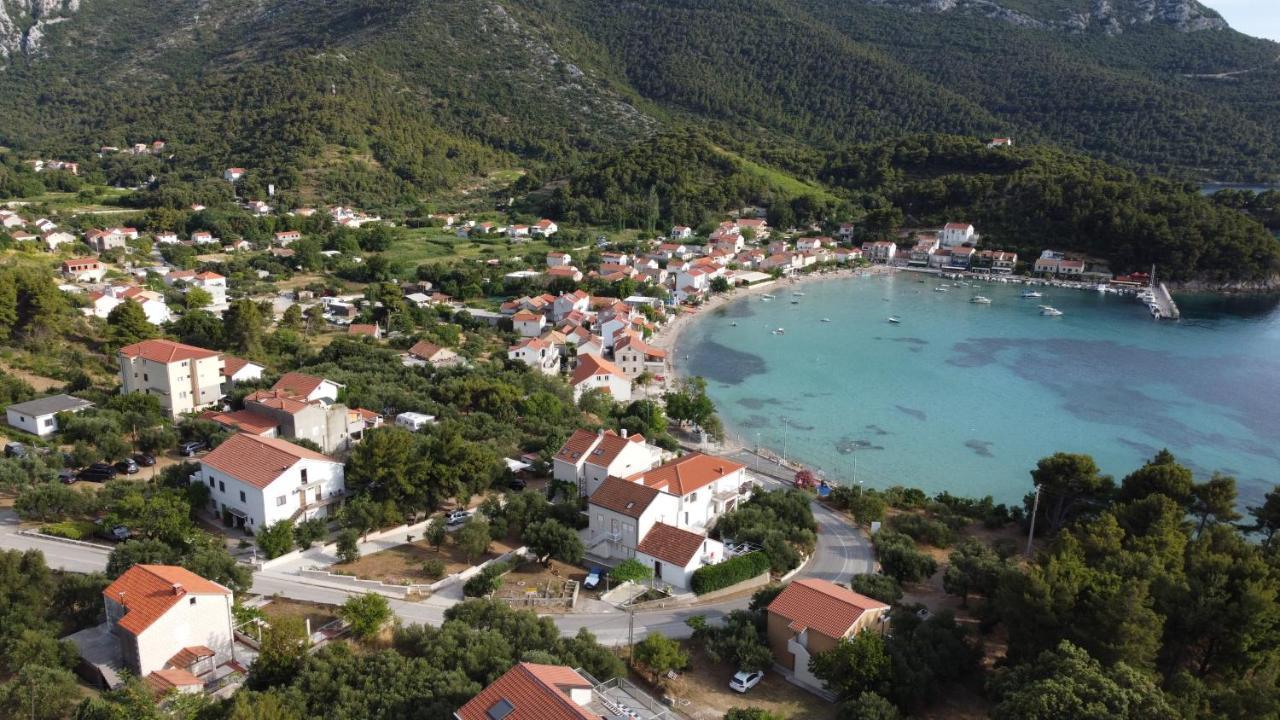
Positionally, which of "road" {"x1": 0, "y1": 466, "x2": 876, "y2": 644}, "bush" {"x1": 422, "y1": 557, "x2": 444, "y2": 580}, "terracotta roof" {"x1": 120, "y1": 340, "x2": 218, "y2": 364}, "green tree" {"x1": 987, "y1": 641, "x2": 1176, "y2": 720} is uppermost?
"green tree" {"x1": 987, "y1": 641, "x2": 1176, "y2": 720}

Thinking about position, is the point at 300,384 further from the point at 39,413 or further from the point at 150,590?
the point at 150,590

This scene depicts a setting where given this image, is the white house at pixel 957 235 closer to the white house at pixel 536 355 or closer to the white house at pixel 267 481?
the white house at pixel 536 355

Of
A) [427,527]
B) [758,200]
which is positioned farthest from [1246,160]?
[427,527]

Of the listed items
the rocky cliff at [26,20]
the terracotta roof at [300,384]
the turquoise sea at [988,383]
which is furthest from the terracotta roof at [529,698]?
the rocky cliff at [26,20]

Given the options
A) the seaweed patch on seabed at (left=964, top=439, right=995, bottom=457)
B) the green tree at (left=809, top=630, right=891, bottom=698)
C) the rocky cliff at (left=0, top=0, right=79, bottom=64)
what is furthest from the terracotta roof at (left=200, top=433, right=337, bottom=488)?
the rocky cliff at (left=0, top=0, right=79, bottom=64)

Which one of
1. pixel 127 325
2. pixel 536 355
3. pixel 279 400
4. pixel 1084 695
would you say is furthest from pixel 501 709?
pixel 127 325

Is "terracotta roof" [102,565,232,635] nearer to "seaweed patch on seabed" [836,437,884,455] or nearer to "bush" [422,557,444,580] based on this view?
"bush" [422,557,444,580]

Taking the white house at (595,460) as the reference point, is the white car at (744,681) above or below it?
below
